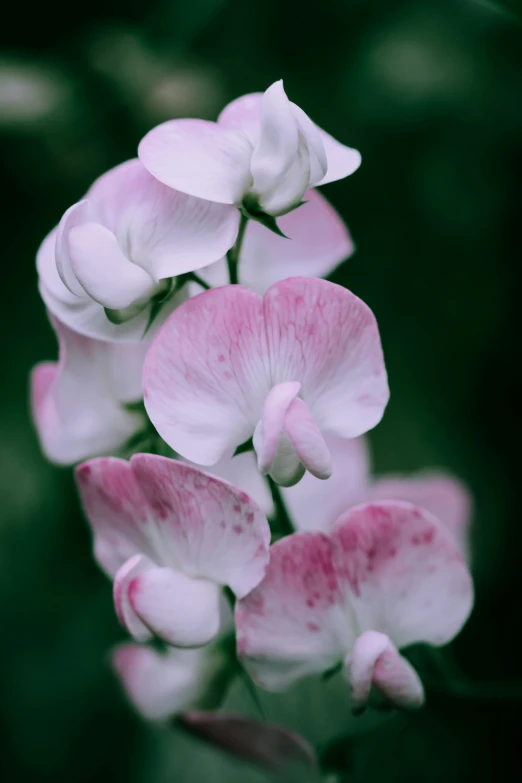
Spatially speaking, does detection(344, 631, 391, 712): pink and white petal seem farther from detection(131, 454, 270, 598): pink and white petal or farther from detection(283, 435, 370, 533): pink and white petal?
detection(283, 435, 370, 533): pink and white petal

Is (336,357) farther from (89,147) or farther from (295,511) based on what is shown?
(89,147)

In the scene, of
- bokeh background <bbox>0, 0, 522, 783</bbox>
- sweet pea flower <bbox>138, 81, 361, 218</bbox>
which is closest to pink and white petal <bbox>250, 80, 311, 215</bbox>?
sweet pea flower <bbox>138, 81, 361, 218</bbox>

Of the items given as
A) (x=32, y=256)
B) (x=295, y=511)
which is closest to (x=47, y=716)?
(x=295, y=511)

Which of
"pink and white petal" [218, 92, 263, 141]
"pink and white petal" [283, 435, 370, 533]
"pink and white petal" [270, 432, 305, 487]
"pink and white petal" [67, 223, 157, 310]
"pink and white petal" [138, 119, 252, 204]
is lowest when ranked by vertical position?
"pink and white petal" [283, 435, 370, 533]

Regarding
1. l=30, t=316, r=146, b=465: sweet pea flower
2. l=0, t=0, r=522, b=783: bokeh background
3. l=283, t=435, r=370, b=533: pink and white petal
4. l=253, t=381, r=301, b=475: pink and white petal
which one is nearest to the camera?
l=253, t=381, r=301, b=475: pink and white petal

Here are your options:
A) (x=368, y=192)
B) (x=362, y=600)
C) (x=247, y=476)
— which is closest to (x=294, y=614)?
(x=362, y=600)

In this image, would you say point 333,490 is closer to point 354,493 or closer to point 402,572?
point 354,493

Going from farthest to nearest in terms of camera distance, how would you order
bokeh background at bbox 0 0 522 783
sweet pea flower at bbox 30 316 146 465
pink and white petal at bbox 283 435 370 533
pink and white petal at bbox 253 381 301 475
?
bokeh background at bbox 0 0 522 783 → pink and white petal at bbox 283 435 370 533 → sweet pea flower at bbox 30 316 146 465 → pink and white petal at bbox 253 381 301 475
